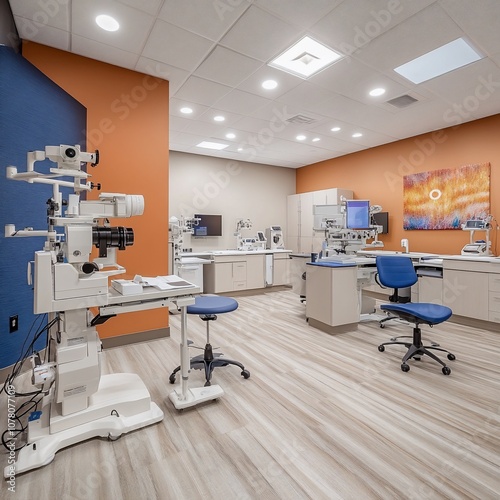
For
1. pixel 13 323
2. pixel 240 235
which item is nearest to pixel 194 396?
pixel 13 323

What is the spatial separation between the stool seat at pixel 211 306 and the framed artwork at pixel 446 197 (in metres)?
4.39

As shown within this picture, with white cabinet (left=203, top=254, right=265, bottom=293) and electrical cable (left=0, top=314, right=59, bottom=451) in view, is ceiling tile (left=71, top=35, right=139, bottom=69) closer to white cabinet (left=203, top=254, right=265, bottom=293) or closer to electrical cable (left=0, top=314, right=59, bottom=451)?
electrical cable (left=0, top=314, right=59, bottom=451)

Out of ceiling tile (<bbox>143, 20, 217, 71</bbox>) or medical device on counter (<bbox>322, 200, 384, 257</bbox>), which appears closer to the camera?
ceiling tile (<bbox>143, 20, 217, 71</bbox>)

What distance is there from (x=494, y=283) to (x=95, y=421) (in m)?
4.67

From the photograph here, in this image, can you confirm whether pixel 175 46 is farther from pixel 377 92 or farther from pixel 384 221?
pixel 384 221

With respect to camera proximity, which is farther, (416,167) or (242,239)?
(242,239)

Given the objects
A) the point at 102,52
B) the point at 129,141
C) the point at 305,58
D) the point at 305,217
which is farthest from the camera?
the point at 305,217

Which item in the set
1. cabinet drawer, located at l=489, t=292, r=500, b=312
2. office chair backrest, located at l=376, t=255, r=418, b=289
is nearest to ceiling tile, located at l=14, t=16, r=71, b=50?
office chair backrest, located at l=376, t=255, r=418, b=289

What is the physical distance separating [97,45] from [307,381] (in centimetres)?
372

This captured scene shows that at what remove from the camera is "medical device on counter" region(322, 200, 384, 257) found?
4.17 m

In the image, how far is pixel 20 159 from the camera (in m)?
2.53

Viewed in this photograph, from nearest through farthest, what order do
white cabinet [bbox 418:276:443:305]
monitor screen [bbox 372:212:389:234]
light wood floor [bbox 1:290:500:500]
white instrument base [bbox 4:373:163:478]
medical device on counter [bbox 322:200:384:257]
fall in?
light wood floor [bbox 1:290:500:500], white instrument base [bbox 4:373:163:478], medical device on counter [bbox 322:200:384:257], white cabinet [bbox 418:276:443:305], monitor screen [bbox 372:212:389:234]

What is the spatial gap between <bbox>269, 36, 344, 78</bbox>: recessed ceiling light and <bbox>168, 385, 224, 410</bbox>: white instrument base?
10.5 feet

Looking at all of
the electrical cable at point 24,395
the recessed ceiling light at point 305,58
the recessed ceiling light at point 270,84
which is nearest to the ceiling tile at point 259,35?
the recessed ceiling light at point 305,58
